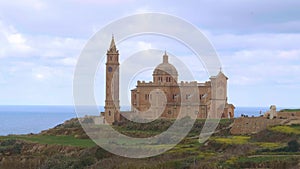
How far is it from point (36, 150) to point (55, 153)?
3885 millimetres

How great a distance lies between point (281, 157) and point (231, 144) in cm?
723

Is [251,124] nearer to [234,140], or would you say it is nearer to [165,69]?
[234,140]

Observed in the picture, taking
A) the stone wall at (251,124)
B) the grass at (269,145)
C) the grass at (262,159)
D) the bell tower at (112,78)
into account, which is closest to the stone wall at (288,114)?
the stone wall at (251,124)

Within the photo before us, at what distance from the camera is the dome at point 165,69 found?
2933 inches

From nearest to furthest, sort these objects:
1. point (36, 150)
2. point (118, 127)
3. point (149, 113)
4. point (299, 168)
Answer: point (299, 168), point (36, 150), point (118, 127), point (149, 113)

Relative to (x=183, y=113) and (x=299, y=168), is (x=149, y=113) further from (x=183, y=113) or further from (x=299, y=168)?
(x=299, y=168)

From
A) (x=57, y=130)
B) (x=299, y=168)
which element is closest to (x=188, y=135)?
(x=57, y=130)

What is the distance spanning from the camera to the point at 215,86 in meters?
71.6

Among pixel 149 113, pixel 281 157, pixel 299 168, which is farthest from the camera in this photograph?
pixel 149 113

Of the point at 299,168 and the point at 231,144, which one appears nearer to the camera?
the point at 299,168

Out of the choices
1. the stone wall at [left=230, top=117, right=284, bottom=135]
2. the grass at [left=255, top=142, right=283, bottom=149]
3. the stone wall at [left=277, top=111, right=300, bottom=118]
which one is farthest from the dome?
the grass at [left=255, top=142, right=283, bottom=149]

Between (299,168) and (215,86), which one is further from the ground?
(215,86)

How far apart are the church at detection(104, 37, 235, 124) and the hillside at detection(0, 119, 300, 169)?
11.8m

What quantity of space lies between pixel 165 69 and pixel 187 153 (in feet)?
113
